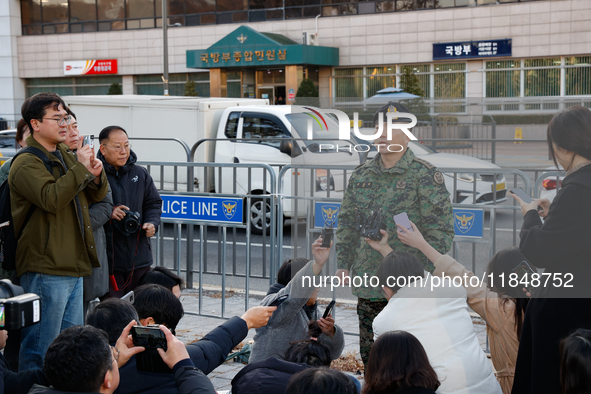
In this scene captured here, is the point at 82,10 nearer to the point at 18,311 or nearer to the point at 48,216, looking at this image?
the point at 48,216

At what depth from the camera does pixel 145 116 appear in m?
12.2

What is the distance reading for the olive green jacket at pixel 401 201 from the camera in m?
3.69

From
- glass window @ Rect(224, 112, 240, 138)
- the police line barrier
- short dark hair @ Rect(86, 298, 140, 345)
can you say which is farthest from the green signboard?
short dark hair @ Rect(86, 298, 140, 345)

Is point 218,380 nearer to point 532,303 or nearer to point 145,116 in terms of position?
point 532,303

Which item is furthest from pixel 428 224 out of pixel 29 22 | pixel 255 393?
pixel 29 22

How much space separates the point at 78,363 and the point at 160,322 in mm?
843

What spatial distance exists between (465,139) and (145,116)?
8.71m

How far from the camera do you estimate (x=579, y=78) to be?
2695 centimetres

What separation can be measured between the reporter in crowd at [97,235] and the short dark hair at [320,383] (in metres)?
2.36

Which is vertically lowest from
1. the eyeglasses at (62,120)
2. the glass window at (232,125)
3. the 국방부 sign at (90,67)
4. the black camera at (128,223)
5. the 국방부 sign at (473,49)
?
the black camera at (128,223)

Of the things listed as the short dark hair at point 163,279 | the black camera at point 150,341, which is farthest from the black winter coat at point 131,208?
the black camera at point 150,341

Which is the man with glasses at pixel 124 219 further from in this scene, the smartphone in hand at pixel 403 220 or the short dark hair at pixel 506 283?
the short dark hair at pixel 506 283

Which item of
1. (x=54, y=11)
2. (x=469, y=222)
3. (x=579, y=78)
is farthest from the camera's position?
(x=54, y=11)

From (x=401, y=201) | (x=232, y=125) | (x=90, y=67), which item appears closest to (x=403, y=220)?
(x=401, y=201)
